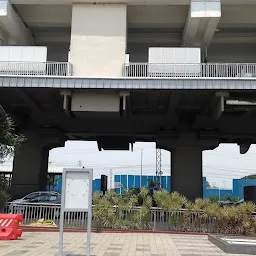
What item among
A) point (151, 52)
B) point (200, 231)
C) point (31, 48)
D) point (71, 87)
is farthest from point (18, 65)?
point (200, 231)

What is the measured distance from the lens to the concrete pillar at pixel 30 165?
91.3 ft

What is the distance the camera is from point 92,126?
28.1 meters

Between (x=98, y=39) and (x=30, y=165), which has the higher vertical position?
(x=98, y=39)

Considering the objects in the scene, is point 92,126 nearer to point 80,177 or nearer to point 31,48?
point 31,48

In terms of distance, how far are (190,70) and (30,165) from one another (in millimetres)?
13671

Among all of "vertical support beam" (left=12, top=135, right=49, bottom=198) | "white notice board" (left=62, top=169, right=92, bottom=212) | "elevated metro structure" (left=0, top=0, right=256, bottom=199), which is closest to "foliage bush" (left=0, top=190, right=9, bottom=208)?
"elevated metro structure" (left=0, top=0, right=256, bottom=199)

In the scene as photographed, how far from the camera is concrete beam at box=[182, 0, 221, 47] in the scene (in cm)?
2131

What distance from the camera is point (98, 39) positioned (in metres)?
22.7

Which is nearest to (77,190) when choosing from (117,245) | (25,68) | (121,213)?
(117,245)

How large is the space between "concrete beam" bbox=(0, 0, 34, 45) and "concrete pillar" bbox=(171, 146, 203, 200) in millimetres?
12653

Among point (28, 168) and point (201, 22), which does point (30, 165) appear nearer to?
point (28, 168)

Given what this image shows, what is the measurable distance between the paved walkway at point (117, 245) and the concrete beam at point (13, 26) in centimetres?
1322

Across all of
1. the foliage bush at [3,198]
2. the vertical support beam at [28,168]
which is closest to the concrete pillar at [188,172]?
the vertical support beam at [28,168]

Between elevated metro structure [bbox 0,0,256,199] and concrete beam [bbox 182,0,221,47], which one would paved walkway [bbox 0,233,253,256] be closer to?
elevated metro structure [bbox 0,0,256,199]
